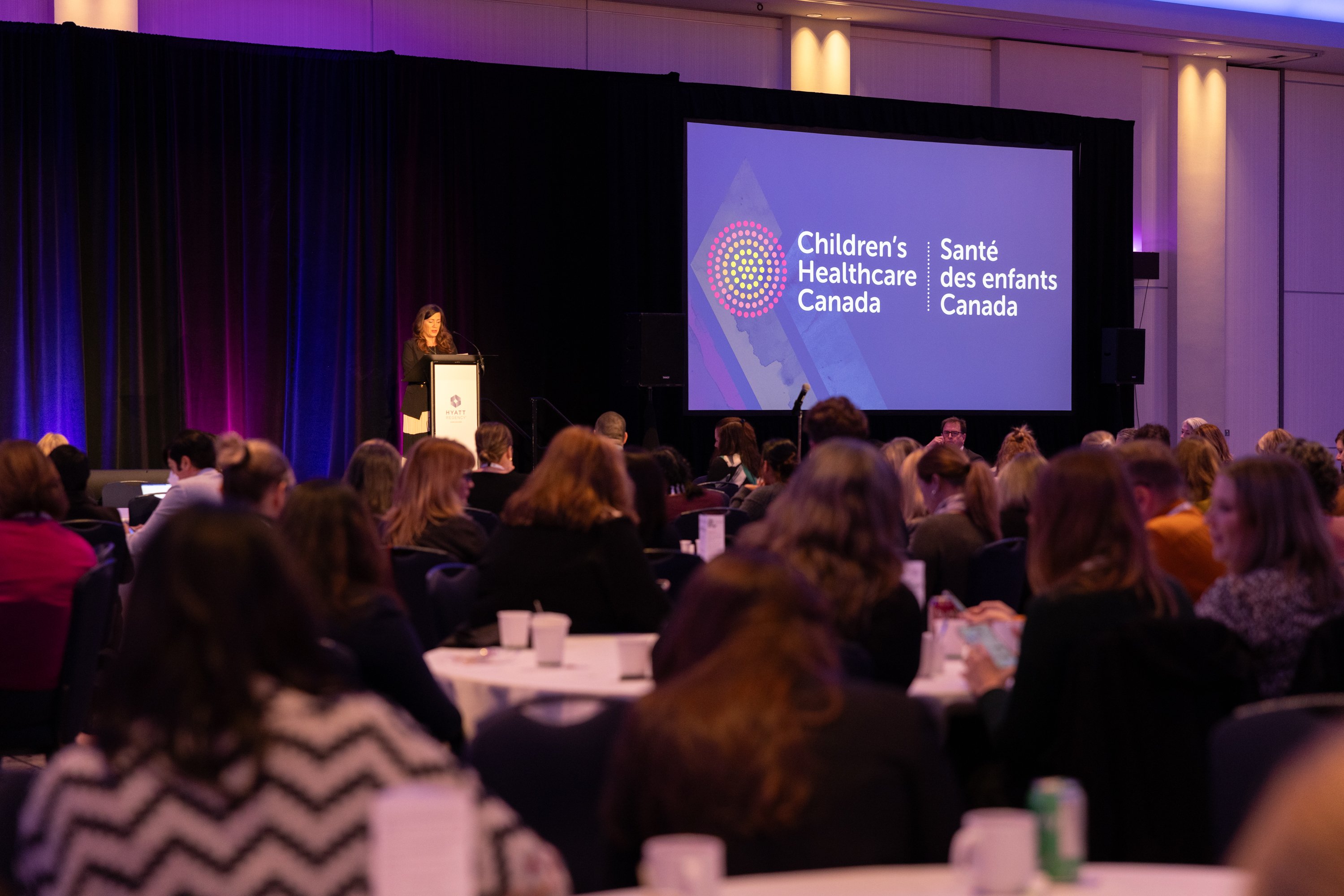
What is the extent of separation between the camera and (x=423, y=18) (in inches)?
413

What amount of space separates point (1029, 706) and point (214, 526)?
1673 mm

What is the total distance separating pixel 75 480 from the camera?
5.29 metres

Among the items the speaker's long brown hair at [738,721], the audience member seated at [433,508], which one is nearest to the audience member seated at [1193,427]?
the audience member seated at [433,508]

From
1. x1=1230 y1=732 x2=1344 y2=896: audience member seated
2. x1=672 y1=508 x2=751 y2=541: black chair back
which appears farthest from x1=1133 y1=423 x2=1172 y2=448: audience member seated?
x1=1230 y1=732 x2=1344 y2=896: audience member seated

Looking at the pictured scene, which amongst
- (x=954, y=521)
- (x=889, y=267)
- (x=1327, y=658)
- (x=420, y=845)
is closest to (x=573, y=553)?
(x=954, y=521)

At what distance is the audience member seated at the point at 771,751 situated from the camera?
1.68 m

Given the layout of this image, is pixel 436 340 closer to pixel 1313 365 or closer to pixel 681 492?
pixel 681 492

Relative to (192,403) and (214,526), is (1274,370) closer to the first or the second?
(192,403)

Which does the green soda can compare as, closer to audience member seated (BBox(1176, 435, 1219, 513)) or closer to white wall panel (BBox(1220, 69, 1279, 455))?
audience member seated (BBox(1176, 435, 1219, 513))

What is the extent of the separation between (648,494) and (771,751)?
9.78 feet

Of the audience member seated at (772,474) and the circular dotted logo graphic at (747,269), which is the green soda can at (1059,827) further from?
the circular dotted logo graphic at (747,269)

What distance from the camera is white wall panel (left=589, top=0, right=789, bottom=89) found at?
11.0m

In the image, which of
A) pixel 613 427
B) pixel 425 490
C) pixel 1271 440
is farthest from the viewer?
pixel 613 427

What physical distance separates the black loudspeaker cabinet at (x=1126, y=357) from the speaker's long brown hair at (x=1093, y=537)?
9.66 metres
